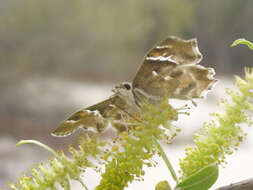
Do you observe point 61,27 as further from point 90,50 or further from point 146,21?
point 146,21

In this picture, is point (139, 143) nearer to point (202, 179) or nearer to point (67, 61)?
point (202, 179)

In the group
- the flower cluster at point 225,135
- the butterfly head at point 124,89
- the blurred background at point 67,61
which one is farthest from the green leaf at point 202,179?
the blurred background at point 67,61

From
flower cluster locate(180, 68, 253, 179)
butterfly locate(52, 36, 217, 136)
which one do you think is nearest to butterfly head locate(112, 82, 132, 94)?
butterfly locate(52, 36, 217, 136)

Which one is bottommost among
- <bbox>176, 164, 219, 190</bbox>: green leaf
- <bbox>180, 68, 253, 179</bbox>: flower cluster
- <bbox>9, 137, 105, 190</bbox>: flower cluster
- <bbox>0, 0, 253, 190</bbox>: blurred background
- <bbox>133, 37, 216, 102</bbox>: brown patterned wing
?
<bbox>176, 164, 219, 190</bbox>: green leaf

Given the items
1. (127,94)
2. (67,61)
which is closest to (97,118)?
(127,94)

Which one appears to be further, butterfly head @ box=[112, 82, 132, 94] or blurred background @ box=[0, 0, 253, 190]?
blurred background @ box=[0, 0, 253, 190]

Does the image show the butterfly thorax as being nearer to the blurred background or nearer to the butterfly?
the butterfly
